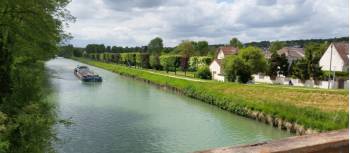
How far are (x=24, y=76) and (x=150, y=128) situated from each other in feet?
34.7

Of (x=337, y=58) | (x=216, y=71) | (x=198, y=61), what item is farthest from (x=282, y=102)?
(x=198, y=61)

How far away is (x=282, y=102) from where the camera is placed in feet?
99.3

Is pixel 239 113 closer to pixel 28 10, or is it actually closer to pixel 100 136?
pixel 100 136

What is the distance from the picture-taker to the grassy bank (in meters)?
23.4

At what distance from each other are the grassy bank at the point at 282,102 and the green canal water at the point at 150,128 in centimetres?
92

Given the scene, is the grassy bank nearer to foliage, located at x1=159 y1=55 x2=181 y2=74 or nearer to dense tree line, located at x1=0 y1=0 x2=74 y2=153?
dense tree line, located at x1=0 y1=0 x2=74 y2=153

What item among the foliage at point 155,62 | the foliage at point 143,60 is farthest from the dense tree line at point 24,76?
the foliage at point 143,60

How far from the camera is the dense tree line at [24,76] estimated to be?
1167 centimetres

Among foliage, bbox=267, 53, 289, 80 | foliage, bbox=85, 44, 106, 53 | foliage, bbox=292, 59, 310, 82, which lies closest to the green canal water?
foliage, bbox=292, 59, 310, 82

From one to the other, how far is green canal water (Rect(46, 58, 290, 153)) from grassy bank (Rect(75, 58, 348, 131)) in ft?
3.01

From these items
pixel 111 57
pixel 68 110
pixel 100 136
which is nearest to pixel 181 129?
pixel 100 136

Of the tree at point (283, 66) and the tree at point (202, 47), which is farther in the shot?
the tree at point (202, 47)

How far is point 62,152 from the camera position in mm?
17484

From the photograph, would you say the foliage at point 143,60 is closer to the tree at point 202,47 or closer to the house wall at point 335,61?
the tree at point 202,47
